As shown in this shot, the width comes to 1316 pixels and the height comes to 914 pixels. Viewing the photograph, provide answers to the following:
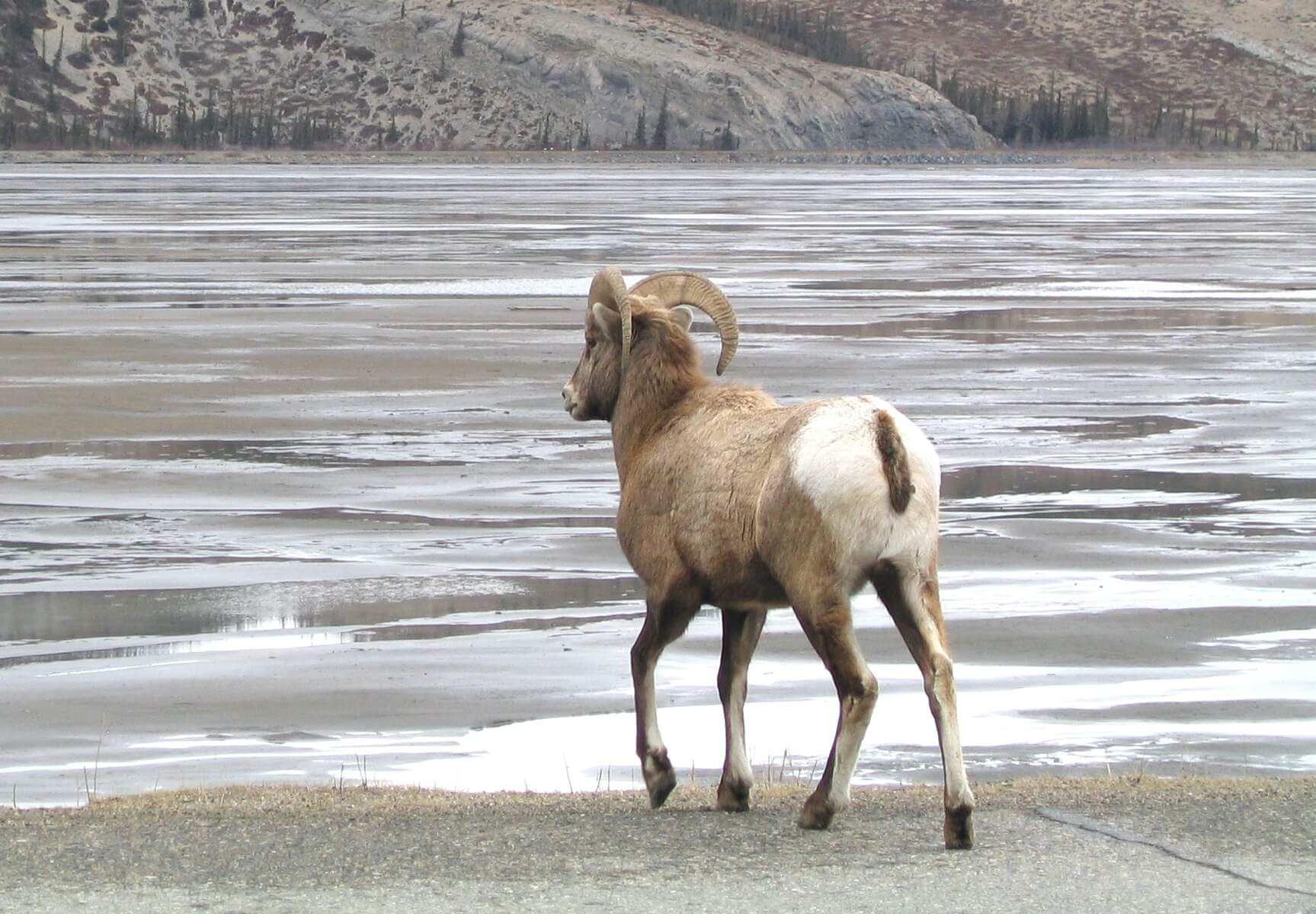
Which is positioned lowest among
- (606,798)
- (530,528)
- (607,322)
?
(530,528)

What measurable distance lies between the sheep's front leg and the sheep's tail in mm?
1003

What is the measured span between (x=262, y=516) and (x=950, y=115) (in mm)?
131121

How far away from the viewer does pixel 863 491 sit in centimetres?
680

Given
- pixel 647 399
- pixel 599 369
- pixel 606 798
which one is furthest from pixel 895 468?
pixel 599 369

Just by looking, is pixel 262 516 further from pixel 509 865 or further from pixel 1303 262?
pixel 1303 262

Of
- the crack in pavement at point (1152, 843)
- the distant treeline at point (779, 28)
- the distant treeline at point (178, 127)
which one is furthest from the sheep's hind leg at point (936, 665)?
the distant treeline at point (779, 28)

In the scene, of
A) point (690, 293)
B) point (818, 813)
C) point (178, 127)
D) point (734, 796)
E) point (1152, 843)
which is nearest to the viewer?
point (1152, 843)

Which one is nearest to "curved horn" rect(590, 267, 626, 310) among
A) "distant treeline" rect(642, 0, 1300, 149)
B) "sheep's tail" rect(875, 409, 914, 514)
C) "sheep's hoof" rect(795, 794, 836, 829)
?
"sheep's tail" rect(875, 409, 914, 514)

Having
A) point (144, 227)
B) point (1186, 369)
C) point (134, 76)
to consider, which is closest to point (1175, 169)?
point (134, 76)

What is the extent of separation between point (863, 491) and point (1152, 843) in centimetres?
142

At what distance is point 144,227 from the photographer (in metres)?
48.3

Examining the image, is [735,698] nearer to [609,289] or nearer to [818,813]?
Answer: [818,813]

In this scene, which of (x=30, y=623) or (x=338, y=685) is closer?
(x=338, y=685)

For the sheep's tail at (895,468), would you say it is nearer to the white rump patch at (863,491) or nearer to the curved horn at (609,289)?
the white rump patch at (863,491)
